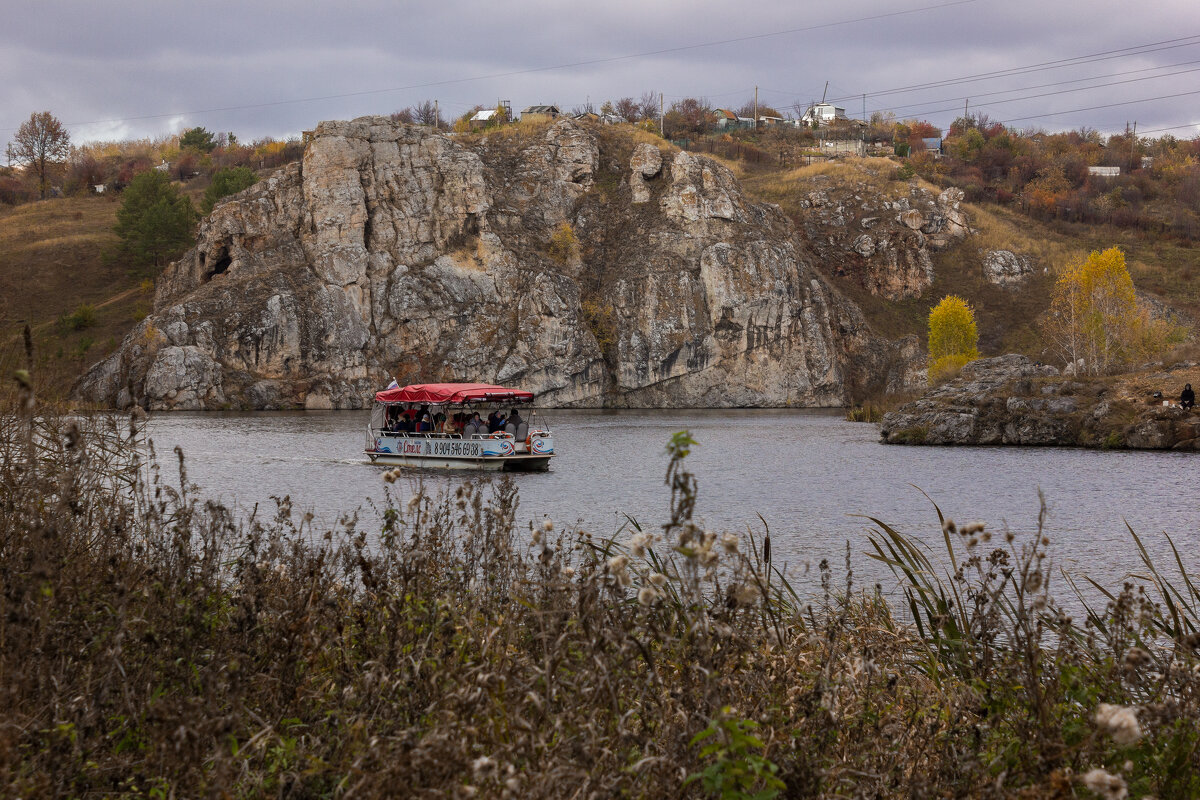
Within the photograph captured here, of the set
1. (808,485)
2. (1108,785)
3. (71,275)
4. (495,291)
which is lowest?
(808,485)

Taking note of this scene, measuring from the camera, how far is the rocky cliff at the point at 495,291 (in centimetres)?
8838

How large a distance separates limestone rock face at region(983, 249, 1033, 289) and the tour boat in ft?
296

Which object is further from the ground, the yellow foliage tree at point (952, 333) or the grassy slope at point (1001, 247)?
the grassy slope at point (1001, 247)

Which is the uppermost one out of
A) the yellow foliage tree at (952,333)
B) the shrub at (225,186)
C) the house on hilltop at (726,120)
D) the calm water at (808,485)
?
the house on hilltop at (726,120)

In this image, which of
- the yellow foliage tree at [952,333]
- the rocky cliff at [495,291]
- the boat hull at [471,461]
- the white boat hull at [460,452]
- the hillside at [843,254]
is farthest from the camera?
the hillside at [843,254]

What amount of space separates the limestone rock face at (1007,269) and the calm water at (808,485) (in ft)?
218

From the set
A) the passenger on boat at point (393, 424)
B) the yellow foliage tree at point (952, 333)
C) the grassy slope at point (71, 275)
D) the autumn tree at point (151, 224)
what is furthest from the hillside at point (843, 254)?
the passenger on boat at point (393, 424)

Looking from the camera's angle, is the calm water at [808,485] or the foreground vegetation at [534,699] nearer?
the foreground vegetation at [534,699]

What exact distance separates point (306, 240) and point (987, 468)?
75668 mm

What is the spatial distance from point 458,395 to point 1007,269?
9546 cm

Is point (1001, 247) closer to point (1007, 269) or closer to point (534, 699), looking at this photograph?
point (1007, 269)

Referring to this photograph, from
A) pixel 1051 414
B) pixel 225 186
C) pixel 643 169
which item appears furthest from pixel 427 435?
pixel 225 186

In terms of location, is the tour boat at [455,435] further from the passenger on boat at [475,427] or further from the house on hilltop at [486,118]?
the house on hilltop at [486,118]

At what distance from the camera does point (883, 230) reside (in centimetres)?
11600
